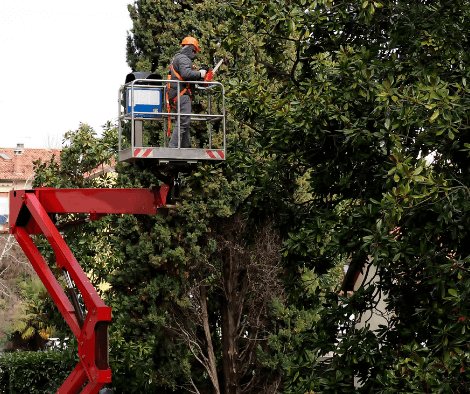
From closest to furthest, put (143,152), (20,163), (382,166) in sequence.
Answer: (382,166) < (143,152) < (20,163)

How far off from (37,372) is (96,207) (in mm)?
10275

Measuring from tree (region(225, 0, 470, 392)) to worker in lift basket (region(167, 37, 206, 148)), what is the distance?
3.06ft

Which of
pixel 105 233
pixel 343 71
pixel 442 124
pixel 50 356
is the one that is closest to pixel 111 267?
pixel 105 233

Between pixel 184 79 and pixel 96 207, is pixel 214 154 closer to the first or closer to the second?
pixel 184 79

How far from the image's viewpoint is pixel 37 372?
1798 centimetres

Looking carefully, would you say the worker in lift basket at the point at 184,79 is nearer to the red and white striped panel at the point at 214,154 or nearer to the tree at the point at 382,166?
the red and white striped panel at the point at 214,154

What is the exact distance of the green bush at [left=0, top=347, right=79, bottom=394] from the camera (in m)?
18.0

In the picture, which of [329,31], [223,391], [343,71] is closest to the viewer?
[343,71]

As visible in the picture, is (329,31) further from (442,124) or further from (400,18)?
(442,124)

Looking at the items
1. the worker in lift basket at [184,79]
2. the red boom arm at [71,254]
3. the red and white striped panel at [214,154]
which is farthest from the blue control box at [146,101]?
the red boom arm at [71,254]

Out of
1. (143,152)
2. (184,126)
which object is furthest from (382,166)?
(143,152)

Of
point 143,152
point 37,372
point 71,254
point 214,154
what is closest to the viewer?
point 143,152

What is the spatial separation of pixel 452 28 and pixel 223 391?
37.4 ft

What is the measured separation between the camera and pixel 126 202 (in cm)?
926
